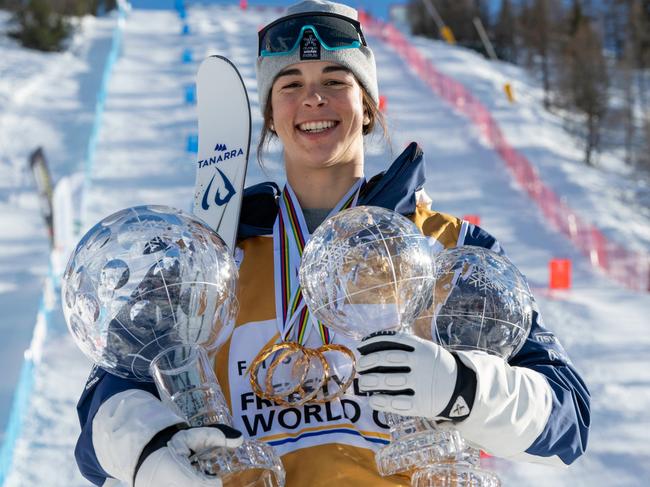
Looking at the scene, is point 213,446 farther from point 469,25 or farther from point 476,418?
point 469,25

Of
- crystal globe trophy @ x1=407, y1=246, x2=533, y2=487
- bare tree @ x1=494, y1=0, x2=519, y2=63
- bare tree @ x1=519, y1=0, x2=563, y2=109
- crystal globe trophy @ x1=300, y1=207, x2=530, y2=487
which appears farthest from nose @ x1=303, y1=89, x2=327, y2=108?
bare tree @ x1=494, y1=0, x2=519, y2=63

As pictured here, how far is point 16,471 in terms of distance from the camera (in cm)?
629

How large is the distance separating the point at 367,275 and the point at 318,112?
2.26 feet

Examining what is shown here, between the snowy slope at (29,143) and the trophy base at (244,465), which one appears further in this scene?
the snowy slope at (29,143)

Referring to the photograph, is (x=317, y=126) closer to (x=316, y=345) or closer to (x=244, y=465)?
(x=316, y=345)

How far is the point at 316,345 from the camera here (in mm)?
2400

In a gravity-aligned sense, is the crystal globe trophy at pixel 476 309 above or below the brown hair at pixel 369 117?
below

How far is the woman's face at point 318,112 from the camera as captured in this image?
2.50m

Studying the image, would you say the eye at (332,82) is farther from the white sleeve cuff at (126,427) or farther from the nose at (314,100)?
the white sleeve cuff at (126,427)

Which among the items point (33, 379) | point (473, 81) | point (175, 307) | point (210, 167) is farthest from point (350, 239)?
point (473, 81)

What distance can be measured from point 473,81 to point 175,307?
24714 millimetres

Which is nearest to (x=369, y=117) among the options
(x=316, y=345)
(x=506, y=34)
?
(x=316, y=345)

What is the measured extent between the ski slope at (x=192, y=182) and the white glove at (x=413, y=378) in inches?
50.7

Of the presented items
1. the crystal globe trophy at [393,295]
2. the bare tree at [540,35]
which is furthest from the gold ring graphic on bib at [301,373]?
the bare tree at [540,35]
